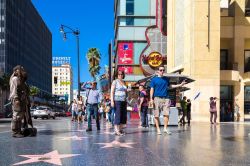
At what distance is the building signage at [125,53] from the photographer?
2324 inches

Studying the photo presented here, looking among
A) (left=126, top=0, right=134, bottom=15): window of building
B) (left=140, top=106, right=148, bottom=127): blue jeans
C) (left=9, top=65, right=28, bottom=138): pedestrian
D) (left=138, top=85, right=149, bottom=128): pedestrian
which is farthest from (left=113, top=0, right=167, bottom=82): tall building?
(left=9, top=65, right=28, bottom=138): pedestrian

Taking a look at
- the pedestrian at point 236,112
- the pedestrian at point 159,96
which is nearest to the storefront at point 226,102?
the pedestrian at point 236,112

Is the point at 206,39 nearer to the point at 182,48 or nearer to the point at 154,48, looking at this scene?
the point at 182,48

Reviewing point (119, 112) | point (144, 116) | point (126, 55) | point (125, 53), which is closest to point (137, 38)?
point (125, 53)

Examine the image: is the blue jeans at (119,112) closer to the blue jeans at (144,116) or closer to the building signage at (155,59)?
the blue jeans at (144,116)

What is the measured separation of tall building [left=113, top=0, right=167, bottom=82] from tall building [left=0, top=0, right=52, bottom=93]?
5583 centimetres

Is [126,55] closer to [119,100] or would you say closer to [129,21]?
[129,21]

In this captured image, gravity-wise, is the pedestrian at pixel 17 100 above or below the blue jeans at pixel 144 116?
above

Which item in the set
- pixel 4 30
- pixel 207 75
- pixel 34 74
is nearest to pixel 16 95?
pixel 207 75

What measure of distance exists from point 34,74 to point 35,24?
18.3m

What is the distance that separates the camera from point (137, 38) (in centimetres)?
5938

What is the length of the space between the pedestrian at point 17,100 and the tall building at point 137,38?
4422 cm

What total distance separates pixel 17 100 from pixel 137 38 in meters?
48.4

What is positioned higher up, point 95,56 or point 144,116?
point 95,56
